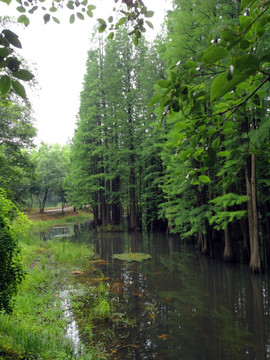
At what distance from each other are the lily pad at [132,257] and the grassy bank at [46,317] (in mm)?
1933

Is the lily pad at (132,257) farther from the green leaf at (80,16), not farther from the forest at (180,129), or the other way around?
the green leaf at (80,16)

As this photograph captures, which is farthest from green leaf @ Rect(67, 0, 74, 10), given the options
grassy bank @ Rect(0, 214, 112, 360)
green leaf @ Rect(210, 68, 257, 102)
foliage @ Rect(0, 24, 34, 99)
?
grassy bank @ Rect(0, 214, 112, 360)

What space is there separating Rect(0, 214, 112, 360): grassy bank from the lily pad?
193cm

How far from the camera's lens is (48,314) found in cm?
548

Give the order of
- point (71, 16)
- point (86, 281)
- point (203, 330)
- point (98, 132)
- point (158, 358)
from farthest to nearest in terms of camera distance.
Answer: point (98, 132), point (86, 281), point (203, 330), point (158, 358), point (71, 16)

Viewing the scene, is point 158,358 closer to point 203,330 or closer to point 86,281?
point 203,330

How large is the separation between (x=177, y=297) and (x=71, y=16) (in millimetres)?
7193

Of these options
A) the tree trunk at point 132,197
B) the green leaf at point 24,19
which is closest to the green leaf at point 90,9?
the green leaf at point 24,19

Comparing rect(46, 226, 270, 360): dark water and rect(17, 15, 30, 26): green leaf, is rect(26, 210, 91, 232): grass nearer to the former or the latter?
rect(46, 226, 270, 360): dark water

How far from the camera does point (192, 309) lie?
246 inches

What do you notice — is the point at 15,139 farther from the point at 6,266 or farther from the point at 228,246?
the point at 228,246

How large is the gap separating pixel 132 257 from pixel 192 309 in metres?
5.85

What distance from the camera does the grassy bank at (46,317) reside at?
365 cm

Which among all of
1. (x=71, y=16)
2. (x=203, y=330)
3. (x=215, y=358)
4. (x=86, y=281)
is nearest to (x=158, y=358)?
(x=215, y=358)
